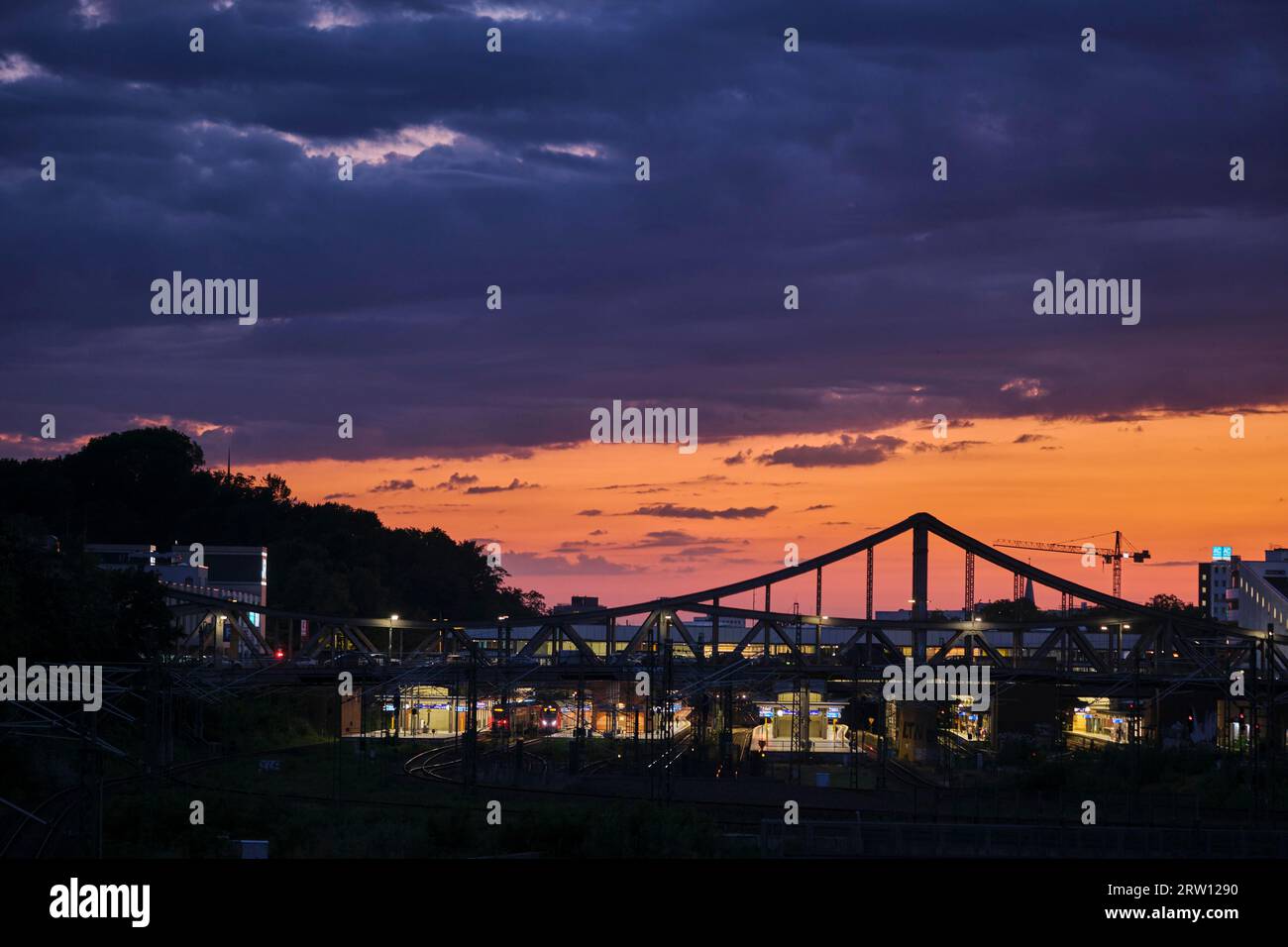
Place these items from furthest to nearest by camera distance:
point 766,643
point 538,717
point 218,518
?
point 218,518 → point 538,717 → point 766,643

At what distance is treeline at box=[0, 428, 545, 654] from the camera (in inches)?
6063

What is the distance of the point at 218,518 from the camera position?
165000 mm

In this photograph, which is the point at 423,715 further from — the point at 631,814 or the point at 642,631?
the point at 631,814

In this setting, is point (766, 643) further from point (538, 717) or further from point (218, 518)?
point (218, 518)

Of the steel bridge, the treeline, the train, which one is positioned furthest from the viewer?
the treeline

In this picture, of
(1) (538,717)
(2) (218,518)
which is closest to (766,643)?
(1) (538,717)

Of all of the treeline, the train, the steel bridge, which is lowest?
the train

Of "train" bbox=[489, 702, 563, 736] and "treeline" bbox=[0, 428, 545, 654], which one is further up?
"treeline" bbox=[0, 428, 545, 654]

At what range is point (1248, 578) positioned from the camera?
5187 inches

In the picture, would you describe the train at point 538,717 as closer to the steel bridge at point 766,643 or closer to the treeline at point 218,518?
the steel bridge at point 766,643

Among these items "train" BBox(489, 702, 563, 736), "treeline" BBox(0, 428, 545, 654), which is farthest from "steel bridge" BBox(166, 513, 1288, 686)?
"treeline" BBox(0, 428, 545, 654)

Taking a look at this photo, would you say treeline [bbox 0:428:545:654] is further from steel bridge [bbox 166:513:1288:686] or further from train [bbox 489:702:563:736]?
steel bridge [bbox 166:513:1288:686]

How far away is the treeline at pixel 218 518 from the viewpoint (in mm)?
154000
